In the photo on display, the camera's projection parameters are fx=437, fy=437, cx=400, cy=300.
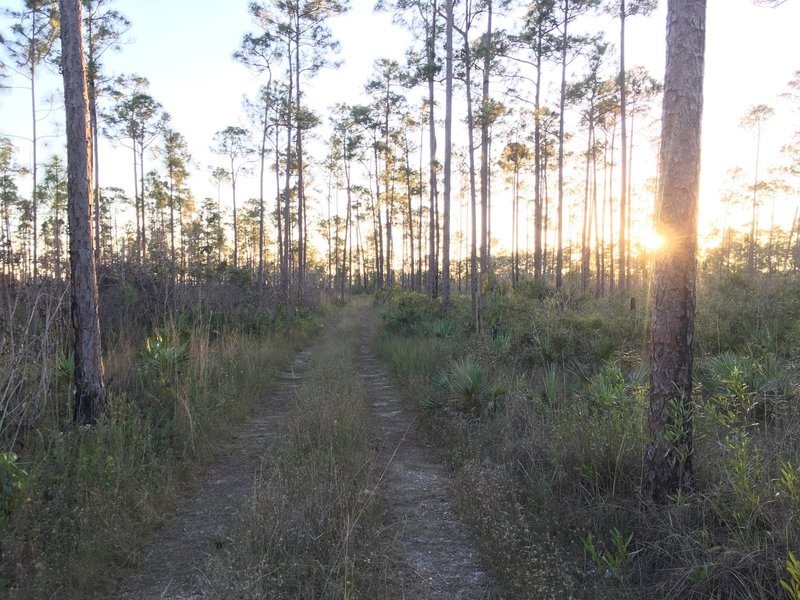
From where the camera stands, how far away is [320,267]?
69.4 m

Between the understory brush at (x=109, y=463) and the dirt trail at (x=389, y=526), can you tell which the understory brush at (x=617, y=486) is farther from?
the understory brush at (x=109, y=463)

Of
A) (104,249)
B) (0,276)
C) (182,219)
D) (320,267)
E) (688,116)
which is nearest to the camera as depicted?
(688,116)

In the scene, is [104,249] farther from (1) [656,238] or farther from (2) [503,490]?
(1) [656,238]

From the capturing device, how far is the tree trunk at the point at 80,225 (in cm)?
490

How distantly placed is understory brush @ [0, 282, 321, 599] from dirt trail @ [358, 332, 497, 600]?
2043mm

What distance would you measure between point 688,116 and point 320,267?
223 feet

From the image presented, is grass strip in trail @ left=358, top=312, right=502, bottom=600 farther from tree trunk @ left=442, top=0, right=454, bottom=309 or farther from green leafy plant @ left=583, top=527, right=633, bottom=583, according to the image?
tree trunk @ left=442, top=0, right=454, bottom=309

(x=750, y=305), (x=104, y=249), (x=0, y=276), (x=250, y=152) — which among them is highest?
(x=250, y=152)

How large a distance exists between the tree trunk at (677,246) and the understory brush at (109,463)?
3979 mm

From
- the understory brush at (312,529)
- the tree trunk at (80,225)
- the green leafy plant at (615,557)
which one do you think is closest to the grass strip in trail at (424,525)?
the understory brush at (312,529)

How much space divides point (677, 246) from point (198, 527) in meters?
4.35

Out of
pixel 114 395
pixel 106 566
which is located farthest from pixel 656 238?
pixel 114 395

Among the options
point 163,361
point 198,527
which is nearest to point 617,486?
point 198,527

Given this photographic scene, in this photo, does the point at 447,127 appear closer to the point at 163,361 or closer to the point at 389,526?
the point at 163,361
